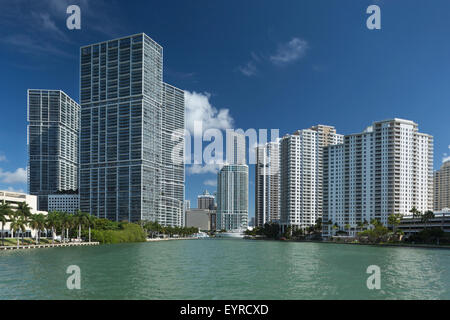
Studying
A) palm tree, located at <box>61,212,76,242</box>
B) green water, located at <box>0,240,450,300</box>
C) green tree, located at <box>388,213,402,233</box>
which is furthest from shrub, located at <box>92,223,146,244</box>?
green tree, located at <box>388,213,402,233</box>

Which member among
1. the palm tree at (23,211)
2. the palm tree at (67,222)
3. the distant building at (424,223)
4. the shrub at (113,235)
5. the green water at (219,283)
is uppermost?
the palm tree at (23,211)

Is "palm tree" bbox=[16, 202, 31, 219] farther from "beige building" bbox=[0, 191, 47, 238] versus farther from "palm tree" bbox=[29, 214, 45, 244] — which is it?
"beige building" bbox=[0, 191, 47, 238]

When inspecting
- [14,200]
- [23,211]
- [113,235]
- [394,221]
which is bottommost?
[113,235]

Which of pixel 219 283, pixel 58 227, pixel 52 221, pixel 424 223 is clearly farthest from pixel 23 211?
pixel 424 223

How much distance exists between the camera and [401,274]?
64562 millimetres

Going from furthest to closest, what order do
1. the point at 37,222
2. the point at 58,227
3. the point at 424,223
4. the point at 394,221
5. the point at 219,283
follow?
the point at 424,223 → the point at 394,221 → the point at 58,227 → the point at 37,222 → the point at 219,283

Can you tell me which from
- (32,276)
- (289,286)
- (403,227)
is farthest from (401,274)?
(403,227)

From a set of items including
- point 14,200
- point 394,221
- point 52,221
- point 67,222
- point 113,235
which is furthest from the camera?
point 394,221

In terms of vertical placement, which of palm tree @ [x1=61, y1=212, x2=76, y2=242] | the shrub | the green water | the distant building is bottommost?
the shrub

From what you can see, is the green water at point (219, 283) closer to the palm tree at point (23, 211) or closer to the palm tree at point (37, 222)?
the palm tree at point (23, 211)

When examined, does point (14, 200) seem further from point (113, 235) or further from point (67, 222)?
point (113, 235)

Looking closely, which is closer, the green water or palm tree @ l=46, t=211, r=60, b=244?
→ the green water

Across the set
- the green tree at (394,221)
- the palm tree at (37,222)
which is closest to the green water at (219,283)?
the palm tree at (37,222)
